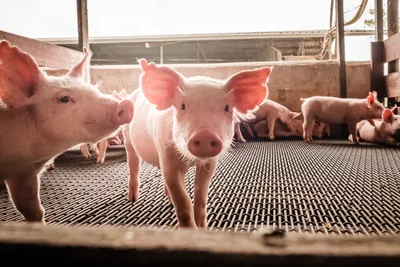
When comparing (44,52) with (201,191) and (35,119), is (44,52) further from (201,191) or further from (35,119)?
(201,191)

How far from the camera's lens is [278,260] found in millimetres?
462

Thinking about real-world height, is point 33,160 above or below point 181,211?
above

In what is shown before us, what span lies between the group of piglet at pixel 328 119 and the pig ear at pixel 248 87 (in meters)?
4.12

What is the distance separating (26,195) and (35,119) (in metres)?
0.37

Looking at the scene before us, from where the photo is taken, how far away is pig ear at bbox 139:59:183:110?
5.84ft

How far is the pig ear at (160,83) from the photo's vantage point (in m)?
1.78

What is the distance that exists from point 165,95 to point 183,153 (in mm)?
338

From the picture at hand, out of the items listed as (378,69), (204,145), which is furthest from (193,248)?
(378,69)

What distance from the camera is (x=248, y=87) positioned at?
6.23 ft

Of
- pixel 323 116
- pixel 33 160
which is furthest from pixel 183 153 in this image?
pixel 323 116

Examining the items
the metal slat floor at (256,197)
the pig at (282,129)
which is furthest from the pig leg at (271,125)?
the metal slat floor at (256,197)

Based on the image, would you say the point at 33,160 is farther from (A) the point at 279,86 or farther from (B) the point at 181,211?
(A) the point at 279,86

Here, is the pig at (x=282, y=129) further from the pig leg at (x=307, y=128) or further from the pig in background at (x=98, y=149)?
the pig in background at (x=98, y=149)

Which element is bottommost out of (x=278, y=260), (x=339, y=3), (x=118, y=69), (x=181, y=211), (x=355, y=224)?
(x=355, y=224)
